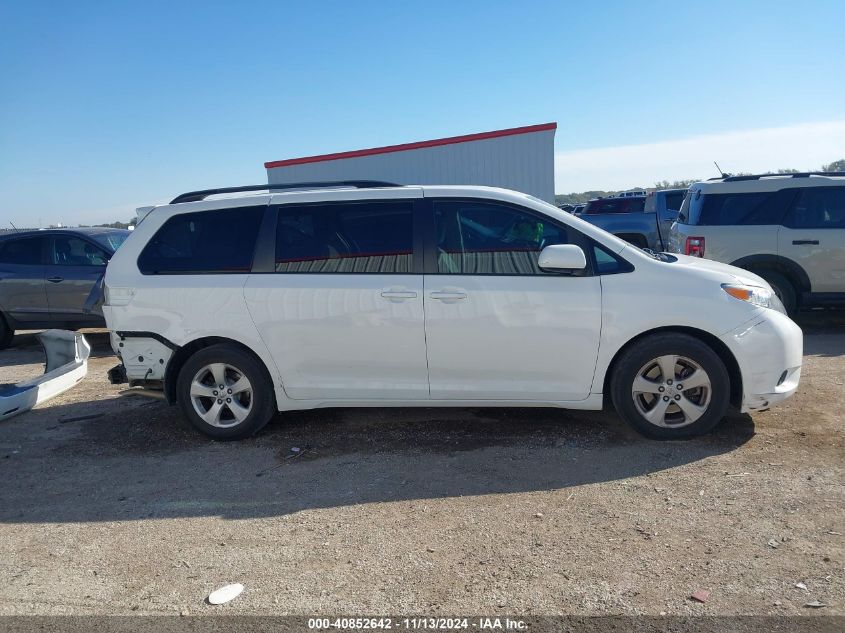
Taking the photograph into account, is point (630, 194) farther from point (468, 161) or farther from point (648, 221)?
point (648, 221)

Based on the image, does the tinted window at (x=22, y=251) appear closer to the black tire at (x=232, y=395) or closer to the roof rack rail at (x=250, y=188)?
the roof rack rail at (x=250, y=188)

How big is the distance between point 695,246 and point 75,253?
8475mm

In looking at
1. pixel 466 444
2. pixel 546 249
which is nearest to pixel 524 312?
pixel 546 249

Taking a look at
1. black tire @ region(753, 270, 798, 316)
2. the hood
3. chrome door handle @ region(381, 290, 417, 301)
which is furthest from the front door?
black tire @ region(753, 270, 798, 316)

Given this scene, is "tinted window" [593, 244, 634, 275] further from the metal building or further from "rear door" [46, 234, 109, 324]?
the metal building

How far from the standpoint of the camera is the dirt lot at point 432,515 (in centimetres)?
315

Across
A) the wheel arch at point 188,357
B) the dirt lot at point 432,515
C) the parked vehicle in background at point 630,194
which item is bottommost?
the dirt lot at point 432,515

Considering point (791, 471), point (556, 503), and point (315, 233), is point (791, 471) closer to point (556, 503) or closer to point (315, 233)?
point (556, 503)

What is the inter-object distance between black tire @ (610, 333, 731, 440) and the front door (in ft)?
0.77

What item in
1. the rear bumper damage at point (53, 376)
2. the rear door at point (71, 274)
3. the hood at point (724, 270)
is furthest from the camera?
the rear door at point (71, 274)

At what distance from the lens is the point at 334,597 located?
314 centimetres

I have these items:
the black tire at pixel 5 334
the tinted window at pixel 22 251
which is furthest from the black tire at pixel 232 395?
the black tire at pixel 5 334

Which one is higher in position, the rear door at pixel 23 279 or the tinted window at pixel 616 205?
the tinted window at pixel 616 205

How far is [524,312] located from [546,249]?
0.46 meters
